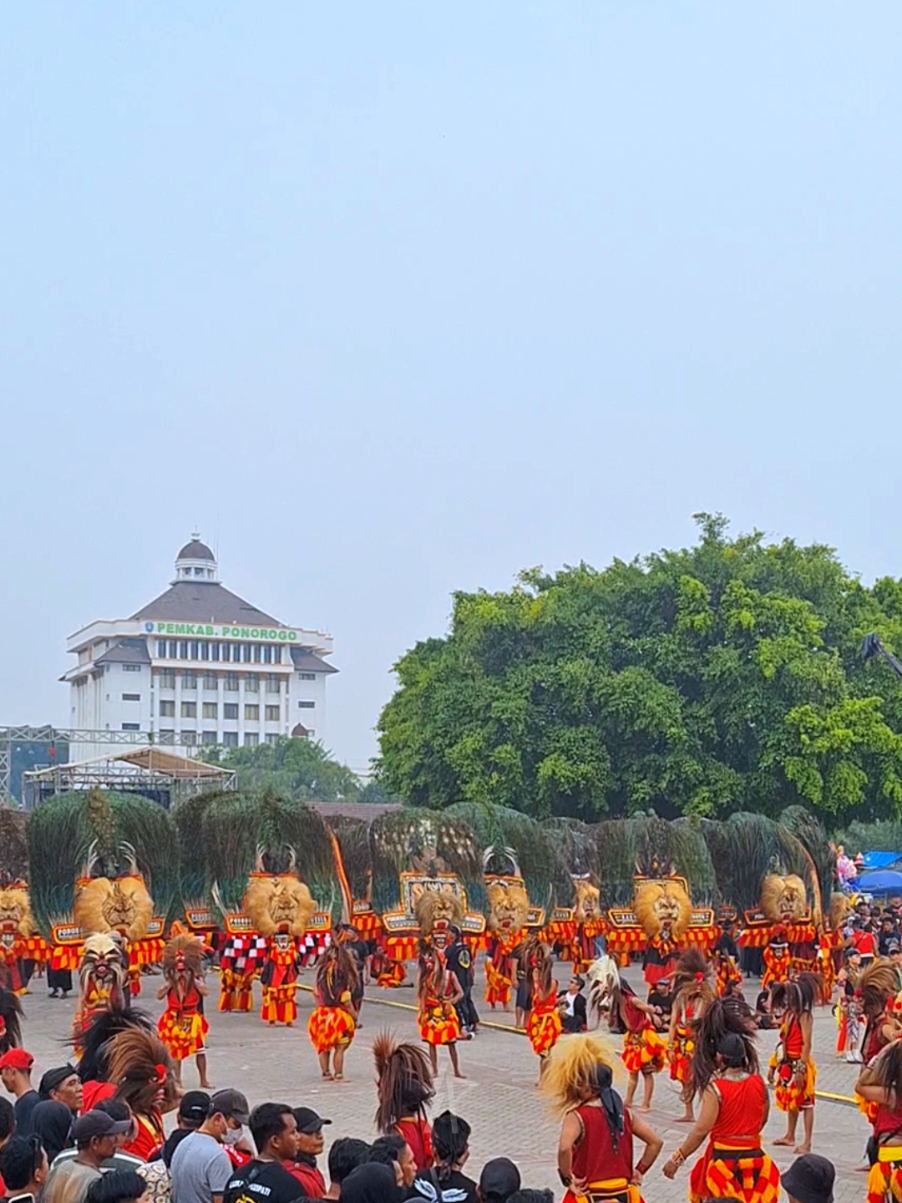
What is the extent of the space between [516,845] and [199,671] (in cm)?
8854

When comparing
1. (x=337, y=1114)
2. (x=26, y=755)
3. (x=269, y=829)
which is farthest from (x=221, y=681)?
(x=337, y=1114)

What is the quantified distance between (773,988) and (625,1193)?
229 inches

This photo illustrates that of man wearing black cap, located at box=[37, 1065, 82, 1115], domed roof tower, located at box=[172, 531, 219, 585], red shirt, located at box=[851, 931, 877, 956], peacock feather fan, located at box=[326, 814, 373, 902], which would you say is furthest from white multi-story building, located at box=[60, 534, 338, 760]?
man wearing black cap, located at box=[37, 1065, 82, 1115]

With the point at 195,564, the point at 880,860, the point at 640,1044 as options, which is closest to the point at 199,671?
the point at 195,564

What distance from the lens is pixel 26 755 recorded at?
61656mm

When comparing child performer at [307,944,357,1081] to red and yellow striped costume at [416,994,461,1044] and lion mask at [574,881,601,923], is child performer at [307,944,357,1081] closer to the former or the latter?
red and yellow striped costume at [416,994,461,1044]

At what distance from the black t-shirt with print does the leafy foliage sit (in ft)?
254

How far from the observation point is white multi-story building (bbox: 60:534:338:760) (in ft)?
361

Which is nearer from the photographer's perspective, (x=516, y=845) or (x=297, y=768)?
(x=516, y=845)

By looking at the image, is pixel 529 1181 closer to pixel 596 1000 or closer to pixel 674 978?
pixel 674 978

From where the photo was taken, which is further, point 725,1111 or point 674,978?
point 674,978

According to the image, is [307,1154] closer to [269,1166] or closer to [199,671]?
[269,1166]

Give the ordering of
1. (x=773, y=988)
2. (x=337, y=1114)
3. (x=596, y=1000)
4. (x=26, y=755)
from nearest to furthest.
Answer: (x=773, y=988) < (x=337, y=1114) < (x=596, y=1000) < (x=26, y=755)

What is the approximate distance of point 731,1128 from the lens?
8.35 meters
